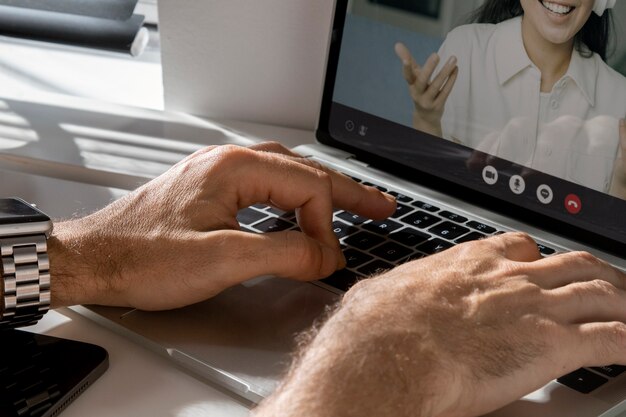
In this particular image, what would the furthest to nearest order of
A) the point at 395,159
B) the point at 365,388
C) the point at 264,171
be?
the point at 395,159 < the point at 264,171 < the point at 365,388

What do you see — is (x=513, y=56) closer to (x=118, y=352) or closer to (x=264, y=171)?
(x=264, y=171)

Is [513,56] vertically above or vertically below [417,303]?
above

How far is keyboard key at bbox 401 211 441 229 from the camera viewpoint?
98 cm

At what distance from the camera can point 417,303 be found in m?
0.70

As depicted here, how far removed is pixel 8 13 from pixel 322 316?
2.59 feet

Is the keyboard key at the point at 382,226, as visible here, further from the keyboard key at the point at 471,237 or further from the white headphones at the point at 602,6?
the white headphones at the point at 602,6

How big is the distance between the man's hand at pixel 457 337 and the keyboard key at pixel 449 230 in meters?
0.17

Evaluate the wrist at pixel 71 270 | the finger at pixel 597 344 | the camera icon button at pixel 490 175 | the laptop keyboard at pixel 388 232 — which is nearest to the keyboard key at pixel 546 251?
the laptop keyboard at pixel 388 232

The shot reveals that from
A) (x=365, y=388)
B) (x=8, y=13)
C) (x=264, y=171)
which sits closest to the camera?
(x=365, y=388)

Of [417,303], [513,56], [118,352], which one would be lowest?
[118,352]

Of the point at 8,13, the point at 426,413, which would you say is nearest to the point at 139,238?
the point at 426,413

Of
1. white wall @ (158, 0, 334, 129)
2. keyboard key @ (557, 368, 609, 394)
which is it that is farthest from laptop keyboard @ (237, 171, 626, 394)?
white wall @ (158, 0, 334, 129)

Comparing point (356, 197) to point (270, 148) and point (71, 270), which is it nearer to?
point (270, 148)

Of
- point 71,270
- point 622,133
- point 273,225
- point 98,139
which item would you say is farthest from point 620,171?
point 98,139
